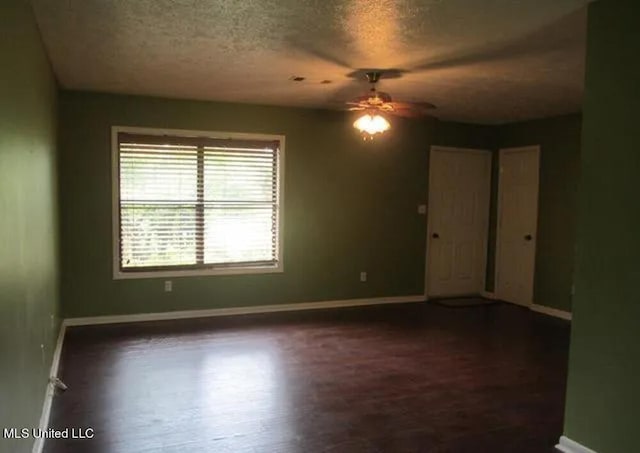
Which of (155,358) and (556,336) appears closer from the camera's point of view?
(155,358)

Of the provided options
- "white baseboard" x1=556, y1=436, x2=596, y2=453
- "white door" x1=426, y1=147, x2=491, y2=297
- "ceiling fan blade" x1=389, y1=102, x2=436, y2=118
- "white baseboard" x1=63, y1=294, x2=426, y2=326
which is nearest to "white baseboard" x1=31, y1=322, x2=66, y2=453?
"white baseboard" x1=63, y1=294, x2=426, y2=326

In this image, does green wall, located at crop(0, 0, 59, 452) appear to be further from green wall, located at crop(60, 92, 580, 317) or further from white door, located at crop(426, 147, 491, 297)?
white door, located at crop(426, 147, 491, 297)

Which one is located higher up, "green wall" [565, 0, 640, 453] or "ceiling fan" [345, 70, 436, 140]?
"ceiling fan" [345, 70, 436, 140]

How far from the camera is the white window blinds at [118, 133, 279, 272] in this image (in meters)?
5.52

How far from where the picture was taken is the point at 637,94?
2.52 metres

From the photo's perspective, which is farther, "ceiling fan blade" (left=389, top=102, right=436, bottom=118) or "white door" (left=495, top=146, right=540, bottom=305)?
"white door" (left=495, top=146, right=540, bottom=305)

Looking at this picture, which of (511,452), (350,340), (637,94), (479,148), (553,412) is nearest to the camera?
(637,94)

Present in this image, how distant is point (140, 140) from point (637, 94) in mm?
4539

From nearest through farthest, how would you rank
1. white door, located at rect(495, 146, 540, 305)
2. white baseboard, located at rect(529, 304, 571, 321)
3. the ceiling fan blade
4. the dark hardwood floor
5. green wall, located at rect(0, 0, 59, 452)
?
green wall, located at rect(0, 0, 59, 452)
the dark hardwood floor
the ceiling fan blade
white baseboard, located at rect(529, 304, 571, 321)
white door, located at rect(495, 146, 540, 305)

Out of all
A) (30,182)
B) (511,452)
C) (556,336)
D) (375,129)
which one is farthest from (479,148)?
(30,182)

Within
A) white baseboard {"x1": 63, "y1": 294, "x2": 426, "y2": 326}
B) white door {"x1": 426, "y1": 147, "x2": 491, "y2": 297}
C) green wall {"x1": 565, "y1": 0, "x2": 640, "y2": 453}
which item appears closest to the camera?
green wall {"x1": 565, "y1": 0, "x2": 640, "y2": 453}

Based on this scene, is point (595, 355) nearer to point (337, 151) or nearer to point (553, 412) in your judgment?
point (553, 412)

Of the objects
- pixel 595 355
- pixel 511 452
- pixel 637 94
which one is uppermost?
pixel 637 94

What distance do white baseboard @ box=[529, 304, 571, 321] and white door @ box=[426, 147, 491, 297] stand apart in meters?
0.96
